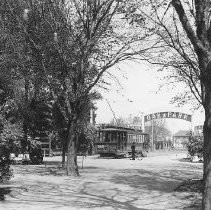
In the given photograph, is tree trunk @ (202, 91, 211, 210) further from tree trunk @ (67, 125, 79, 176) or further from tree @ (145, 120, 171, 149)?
tree @ (145, 120, 171, 149)

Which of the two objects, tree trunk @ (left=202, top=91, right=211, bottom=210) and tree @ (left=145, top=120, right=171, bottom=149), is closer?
tree trunk @ (left=202, top=91, right=211, bottom=210)

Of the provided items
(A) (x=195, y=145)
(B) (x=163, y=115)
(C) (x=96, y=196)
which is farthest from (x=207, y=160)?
(B) (x=163, y=115)

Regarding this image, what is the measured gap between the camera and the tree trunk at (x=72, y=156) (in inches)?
810

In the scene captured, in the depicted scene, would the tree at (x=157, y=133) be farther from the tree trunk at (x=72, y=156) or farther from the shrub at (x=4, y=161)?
the shrub at (x=4, y=161)

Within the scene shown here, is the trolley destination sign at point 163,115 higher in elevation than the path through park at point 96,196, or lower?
higher

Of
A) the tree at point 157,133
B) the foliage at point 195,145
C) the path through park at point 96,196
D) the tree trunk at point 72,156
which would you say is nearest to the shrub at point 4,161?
the path through park at point 96,196

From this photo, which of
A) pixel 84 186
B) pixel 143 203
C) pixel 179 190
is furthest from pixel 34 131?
pixel 143 203

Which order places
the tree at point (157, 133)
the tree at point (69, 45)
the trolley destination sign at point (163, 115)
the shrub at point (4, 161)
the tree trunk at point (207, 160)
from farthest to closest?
the tree at point (157, 133) → the trolley destination sign at point (163, 115) → the tree at point (69, 45) → the shrub at point (4, 161) → the tree trunk at point (207, 160)

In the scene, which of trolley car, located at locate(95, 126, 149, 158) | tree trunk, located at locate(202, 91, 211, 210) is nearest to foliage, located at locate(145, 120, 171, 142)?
trolley car, located at locate(95, 126, 149, 158)

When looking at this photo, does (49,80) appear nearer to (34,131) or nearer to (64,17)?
(64,17)

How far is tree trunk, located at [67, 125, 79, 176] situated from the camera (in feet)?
67.5

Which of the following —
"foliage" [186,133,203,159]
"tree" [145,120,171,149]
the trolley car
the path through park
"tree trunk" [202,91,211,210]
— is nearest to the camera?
"tree trunk" [202,91,211,210]

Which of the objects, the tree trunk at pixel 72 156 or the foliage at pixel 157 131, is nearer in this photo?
the tree trunk at pixel 72 156

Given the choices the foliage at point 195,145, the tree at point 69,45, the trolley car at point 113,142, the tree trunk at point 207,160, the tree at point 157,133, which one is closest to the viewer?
the tree trunk at point 207,160
